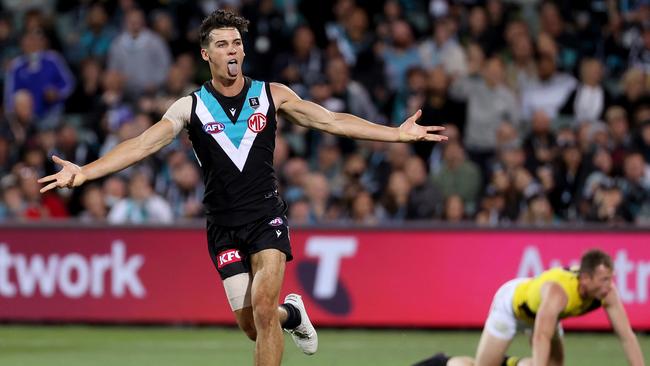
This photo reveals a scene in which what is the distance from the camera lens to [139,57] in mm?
18844

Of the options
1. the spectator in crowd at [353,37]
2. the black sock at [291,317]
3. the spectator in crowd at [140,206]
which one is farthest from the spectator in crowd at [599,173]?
the black sock at [291,317]

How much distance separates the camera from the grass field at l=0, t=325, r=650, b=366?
1298cm

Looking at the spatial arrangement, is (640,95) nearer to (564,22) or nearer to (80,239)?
(564,22)

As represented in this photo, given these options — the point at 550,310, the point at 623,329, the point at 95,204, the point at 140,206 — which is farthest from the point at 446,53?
the point at 623,329

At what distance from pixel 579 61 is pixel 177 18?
18.8ft

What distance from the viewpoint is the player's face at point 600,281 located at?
952 cm

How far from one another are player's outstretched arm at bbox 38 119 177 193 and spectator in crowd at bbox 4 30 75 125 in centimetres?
1019

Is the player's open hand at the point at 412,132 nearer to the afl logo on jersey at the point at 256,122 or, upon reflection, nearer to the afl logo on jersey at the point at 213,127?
the afl logo on jersey at the point at 256,122

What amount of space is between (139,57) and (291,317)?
9.80 m

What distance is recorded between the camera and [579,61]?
18.3 meters

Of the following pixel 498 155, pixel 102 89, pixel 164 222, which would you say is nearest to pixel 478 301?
pixel 498 155

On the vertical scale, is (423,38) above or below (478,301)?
above

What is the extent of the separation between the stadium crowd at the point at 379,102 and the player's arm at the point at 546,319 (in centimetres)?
589

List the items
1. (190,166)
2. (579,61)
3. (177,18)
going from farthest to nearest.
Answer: (177,18)
(579,61)
(190,166)
